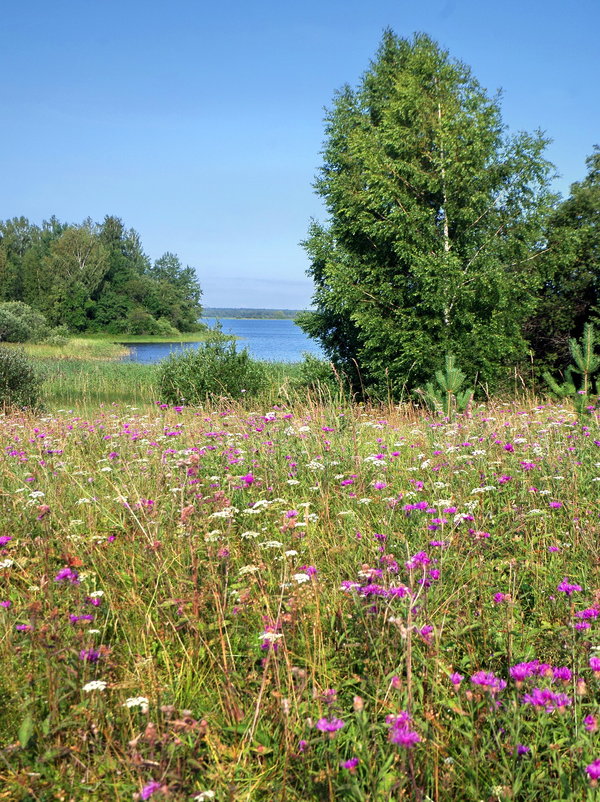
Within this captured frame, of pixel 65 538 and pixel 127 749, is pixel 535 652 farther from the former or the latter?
pixel 65 538

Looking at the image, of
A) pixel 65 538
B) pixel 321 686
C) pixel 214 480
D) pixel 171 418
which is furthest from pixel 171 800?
pixel 171 418

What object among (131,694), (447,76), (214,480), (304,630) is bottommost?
(131,694)

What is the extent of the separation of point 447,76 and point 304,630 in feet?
62.6

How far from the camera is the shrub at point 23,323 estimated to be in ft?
149

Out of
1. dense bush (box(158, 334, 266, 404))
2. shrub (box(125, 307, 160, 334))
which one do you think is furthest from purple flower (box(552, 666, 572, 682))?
shrub (box(125, 307, 160, 334))

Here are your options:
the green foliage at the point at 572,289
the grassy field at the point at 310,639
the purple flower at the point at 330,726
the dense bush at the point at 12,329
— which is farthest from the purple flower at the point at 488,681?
the dense bush at the point at 12,329

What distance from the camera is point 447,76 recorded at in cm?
1767

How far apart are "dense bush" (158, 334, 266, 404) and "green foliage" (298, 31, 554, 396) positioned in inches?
132

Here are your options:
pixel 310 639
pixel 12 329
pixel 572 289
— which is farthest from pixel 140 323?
pixel 310 639

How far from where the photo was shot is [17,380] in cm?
1354

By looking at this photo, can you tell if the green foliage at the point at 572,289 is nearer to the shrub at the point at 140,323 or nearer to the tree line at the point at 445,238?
the tree line at the point at 445,238

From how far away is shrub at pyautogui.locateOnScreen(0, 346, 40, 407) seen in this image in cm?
1303

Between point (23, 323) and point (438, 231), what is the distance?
39199 mm

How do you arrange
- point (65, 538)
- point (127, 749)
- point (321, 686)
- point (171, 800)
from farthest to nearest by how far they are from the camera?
point (65, 538), point (321, 686), point (127, 749), point (171, 800)
